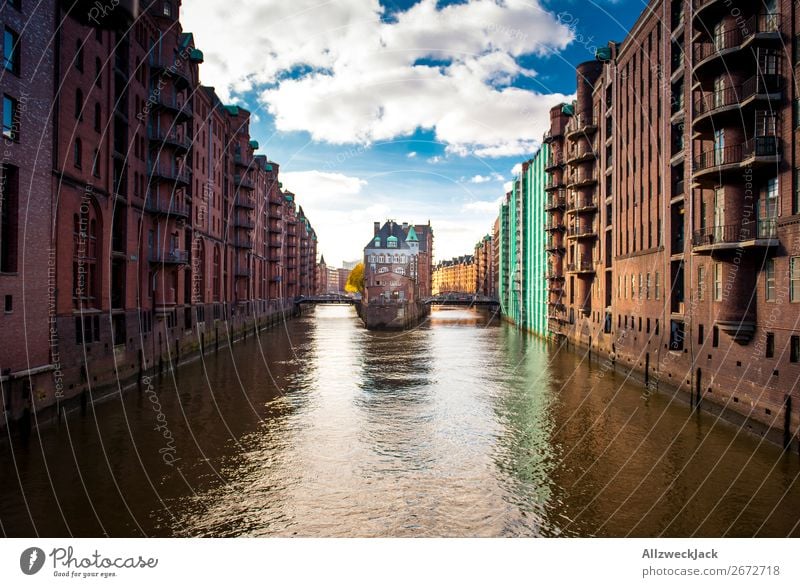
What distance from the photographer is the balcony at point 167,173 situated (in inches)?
1467

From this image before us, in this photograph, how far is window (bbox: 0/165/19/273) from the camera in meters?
20.1

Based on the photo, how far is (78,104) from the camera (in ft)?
86.7

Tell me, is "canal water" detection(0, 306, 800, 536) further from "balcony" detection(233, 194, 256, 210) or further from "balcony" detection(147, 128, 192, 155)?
"balcony" detection(233, 194, 256, 210)

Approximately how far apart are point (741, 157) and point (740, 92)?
2.59m

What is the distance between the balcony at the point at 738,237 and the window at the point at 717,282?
110cm

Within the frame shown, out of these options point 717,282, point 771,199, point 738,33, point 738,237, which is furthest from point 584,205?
point 771,199

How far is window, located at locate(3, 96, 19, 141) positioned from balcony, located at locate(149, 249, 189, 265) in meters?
A: 15.5

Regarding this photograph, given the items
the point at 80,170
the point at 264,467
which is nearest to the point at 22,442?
the point at 264,467

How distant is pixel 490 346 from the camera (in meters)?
59.2

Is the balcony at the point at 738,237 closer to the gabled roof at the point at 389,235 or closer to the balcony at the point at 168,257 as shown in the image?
the balcony at the point at 168,257

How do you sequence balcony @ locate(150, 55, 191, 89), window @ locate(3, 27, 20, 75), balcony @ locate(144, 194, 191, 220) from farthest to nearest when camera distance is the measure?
balcony @ locate(150, 55, 191, 89) < balcony @ locate(144, 194, 191, 220) < window @ locate(3, 27, 20, 75)

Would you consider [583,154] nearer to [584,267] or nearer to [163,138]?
[584,267]

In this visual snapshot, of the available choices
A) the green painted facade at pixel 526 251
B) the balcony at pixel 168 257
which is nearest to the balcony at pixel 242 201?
the balcony at pixel 168 257

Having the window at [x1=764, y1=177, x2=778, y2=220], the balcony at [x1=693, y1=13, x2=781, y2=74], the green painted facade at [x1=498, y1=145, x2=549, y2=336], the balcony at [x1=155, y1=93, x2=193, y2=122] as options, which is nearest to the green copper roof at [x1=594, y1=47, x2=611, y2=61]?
the green painted facade at [x1=498, y1=145, x2=549, y2=336]
